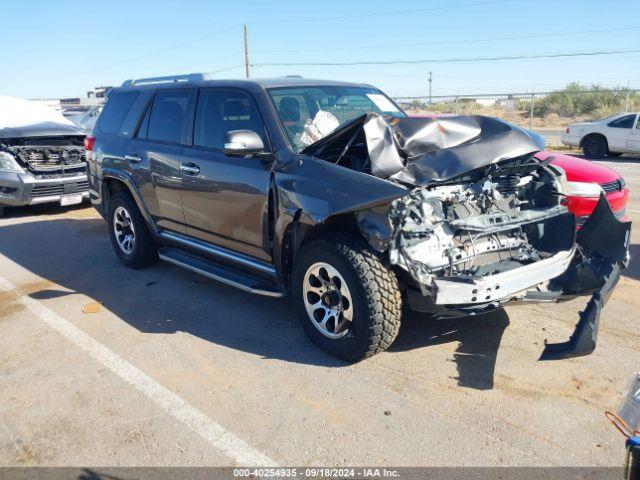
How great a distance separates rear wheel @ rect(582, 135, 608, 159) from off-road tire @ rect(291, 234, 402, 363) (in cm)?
1479

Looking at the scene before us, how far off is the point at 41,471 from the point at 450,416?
2.25 metres

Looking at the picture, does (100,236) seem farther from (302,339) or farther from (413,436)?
(413,436)

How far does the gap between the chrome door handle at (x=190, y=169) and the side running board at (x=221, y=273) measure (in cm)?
82

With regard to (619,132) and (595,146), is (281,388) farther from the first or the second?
(595,146)

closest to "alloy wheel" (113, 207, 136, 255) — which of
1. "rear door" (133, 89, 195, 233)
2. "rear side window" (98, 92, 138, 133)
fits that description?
"rear door" (133, 89, 195, 233)

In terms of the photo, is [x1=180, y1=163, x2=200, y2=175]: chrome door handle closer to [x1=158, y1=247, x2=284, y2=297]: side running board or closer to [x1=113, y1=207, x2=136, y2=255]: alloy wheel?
[x1=158, y1=247, x2=284, y2=297]: side running board

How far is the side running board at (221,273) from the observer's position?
4402 millimetres

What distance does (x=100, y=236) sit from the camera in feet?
26.7

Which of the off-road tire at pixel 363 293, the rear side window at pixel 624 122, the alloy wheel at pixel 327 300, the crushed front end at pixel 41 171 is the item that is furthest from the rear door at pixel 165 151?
the rear side window at pixel 624 122

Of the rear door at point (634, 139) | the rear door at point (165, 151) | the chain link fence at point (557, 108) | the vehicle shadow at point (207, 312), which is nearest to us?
the vehicle shadow at point (207, 312)

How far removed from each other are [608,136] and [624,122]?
0.53 meters

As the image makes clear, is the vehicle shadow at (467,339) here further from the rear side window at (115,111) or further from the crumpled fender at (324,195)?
the rear side window at (115,111)

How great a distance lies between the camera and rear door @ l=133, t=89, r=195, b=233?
5254 mm

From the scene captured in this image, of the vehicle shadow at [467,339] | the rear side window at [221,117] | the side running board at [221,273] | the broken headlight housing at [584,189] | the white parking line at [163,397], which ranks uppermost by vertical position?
the rear side window at [221,117]
